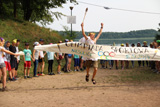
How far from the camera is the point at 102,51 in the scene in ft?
34.6

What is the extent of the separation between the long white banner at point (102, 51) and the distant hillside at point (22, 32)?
1216 centimetres

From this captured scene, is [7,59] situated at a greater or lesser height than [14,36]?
lesser

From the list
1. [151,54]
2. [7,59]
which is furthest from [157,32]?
[7,59]

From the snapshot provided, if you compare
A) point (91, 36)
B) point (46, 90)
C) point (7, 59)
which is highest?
point (91, 36)

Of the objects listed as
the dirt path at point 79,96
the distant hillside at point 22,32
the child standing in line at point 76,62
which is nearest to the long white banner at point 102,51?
the dirt path at point 79,96

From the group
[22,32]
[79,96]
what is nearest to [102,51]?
[79,96]

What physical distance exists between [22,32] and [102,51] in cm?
1613

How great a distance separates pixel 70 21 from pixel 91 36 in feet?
48.5

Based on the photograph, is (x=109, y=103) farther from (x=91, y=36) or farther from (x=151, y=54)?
(x=151, y=54)

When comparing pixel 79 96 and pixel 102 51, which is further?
pixel 102 51

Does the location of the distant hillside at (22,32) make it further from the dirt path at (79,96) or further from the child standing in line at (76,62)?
the dirt path at (79,96)

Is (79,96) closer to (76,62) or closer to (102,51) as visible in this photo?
(102,51)

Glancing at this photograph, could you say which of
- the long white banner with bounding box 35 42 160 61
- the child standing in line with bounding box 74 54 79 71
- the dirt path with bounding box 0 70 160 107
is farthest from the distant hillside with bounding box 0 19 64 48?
the dirt path with bounding box 0 70 160 107

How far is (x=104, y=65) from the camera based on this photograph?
19172 millimetres
